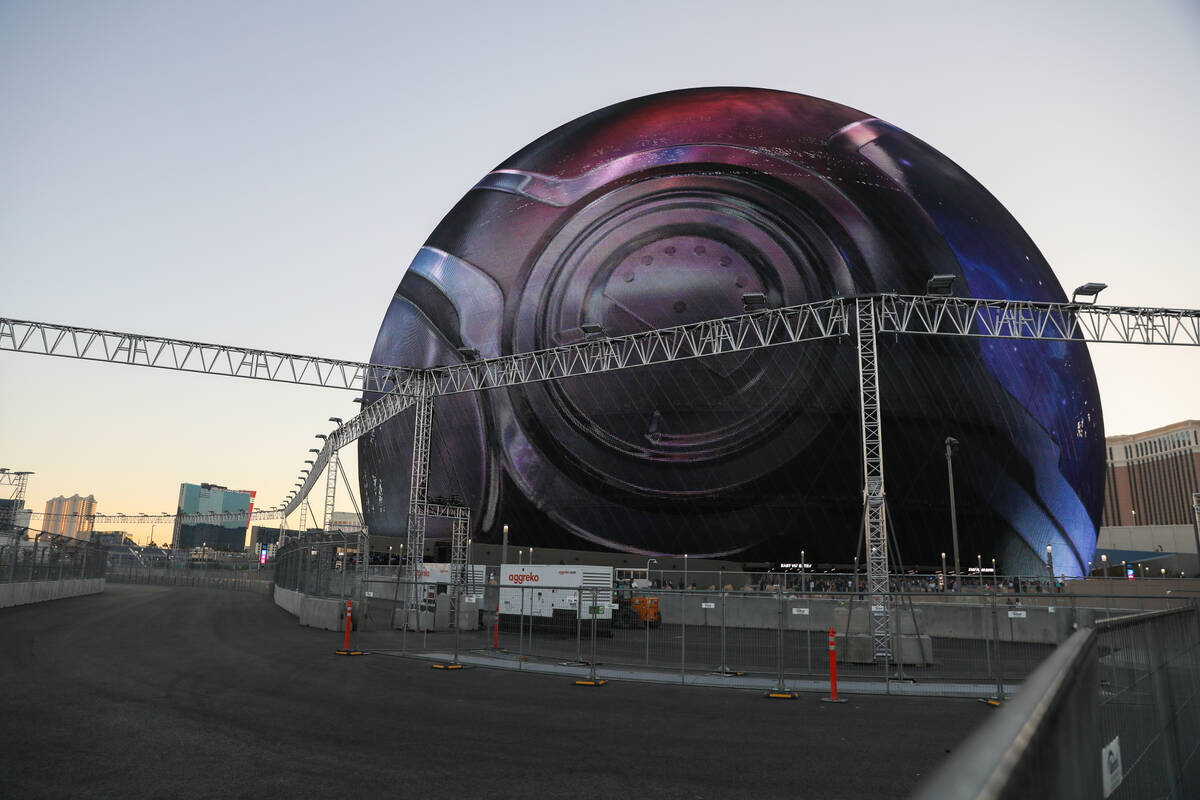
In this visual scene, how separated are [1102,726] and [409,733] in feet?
28.1

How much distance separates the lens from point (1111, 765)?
3795 millimetres

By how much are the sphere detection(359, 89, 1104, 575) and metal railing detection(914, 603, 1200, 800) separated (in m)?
41.3

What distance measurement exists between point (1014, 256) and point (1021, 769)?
5929 cm

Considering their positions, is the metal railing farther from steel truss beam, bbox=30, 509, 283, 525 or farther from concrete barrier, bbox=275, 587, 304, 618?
steel truss beam, bbox=30, 509, 283, 525

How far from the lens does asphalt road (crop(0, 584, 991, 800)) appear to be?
808 centimetres

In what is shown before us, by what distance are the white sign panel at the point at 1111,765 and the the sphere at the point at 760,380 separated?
4448cm

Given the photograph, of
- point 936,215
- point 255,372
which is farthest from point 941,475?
point 255,372

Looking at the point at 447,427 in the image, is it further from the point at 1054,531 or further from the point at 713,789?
the point at 713,789

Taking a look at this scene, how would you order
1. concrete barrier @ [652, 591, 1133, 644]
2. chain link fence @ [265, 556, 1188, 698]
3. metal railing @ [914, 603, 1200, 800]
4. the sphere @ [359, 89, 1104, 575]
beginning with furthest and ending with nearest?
1. the sphere @ [359, 89, 1104, 575]
2. concrete barrier @ [652, 591, 1133, 644]
3. chain link fence @ [265, 556, 1188, 698]
4. metal railing @ [914, 603, 1200, 800]

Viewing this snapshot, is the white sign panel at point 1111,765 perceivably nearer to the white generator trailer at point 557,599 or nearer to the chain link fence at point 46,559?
the white generator trailer at point 557,599

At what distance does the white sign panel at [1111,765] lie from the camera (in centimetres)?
356

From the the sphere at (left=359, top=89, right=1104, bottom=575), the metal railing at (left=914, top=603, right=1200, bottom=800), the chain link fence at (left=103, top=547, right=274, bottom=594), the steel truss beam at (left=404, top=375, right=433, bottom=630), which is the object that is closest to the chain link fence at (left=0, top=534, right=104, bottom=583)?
the steel truss beam at (left=404, top=375, right=433, bottom=630)

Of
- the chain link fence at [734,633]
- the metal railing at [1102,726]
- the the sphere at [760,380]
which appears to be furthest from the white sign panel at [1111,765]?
the the sphere at [760,380]

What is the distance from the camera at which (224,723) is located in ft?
34.9
